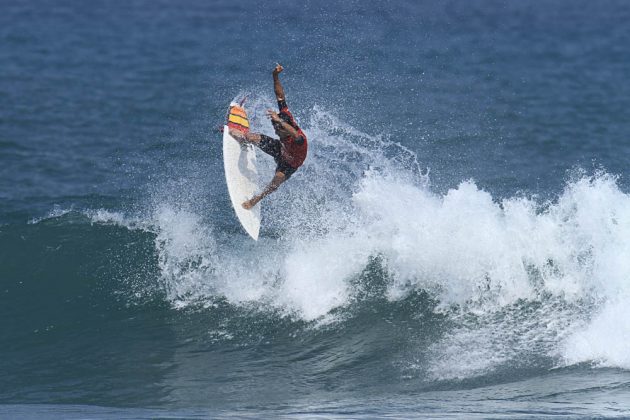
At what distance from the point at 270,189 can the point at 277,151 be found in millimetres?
608

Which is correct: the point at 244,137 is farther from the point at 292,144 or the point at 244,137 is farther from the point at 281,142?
the point at 292,144

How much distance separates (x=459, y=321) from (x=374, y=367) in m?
1.73

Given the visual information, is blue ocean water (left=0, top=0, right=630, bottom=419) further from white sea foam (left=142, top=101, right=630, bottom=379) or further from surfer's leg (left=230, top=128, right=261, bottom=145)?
surfer's leg (left=230, top=128, right=261, bottom=145)

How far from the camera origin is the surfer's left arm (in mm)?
14219

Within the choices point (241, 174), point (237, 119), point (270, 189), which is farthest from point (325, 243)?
point (237, 119)

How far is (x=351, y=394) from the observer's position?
12078 millimetres

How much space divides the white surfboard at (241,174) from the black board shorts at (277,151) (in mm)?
511

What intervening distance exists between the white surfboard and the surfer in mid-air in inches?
5.0

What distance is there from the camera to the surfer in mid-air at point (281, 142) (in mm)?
13656

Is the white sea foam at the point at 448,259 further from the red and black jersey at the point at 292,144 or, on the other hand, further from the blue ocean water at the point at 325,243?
the red and black jersey at the point at 292,144

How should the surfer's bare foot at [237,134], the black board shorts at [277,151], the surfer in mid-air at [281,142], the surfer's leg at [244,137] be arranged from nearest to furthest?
1. the surfer in mid-air at [281,142]
2. the black board shorts at [277,151]
3. the surfer's leg at [244,137]
4. the surfer's bare foot at [237,134]

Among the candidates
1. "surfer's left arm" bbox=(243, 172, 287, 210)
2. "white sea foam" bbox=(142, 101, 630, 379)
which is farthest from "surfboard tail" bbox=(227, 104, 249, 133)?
"white sea foam" bbox=(142, 101, 630, 379)

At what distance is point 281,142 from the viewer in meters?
14.1

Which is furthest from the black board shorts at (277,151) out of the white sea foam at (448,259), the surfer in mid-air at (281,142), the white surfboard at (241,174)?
the white sea foam at (448,259)
